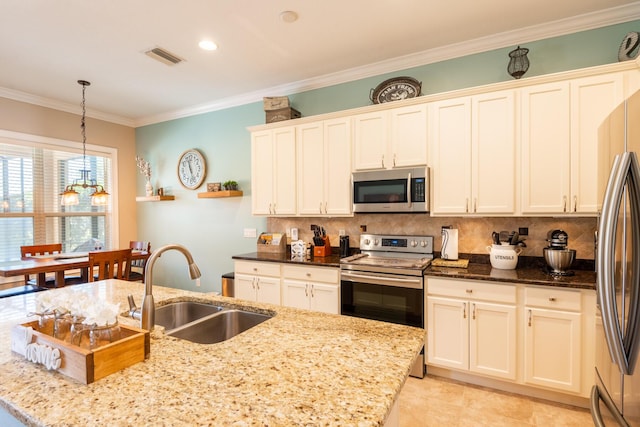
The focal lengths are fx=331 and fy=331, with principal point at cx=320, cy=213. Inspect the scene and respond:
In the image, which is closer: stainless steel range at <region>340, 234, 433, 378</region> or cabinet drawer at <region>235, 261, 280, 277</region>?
stainless steel range at <region>340, 234, 433, 378</region>

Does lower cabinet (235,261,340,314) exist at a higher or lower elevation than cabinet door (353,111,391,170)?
lower

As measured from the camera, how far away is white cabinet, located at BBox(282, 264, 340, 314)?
297 centimetres

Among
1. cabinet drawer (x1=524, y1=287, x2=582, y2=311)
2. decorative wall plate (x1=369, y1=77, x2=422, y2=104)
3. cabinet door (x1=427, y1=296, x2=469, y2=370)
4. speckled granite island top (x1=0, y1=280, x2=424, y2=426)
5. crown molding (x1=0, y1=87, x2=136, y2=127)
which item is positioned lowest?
cabinet door (x1=427, y1=296, x2=469, y2=370)

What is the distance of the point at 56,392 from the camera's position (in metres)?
0.91

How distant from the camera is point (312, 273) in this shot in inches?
121

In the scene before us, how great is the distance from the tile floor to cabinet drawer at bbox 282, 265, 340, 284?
104 cm

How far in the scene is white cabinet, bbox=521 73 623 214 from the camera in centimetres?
229

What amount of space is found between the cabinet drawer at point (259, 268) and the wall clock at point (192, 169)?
1.64 metres

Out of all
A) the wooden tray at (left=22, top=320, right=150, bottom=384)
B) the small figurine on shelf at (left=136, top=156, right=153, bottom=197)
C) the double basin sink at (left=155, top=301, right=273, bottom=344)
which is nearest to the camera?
the wooden tray at (left=22, top=320, right=150, bottom=384)

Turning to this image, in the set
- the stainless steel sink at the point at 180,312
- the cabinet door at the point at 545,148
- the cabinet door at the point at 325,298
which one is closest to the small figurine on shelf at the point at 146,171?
the cabinet door at the point at 325,298

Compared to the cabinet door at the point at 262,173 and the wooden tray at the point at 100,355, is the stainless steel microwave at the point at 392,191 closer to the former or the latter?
the cabinet door at the point at 262,173

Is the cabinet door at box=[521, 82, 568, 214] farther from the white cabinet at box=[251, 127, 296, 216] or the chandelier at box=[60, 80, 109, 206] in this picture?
the chandelier at box=[60, 80, 109, 206]

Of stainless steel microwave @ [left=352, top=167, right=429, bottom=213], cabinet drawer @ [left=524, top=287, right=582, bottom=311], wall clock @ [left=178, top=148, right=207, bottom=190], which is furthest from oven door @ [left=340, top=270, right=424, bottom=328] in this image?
wall clock @ [left=178, top=148, right=207, bottom=190]

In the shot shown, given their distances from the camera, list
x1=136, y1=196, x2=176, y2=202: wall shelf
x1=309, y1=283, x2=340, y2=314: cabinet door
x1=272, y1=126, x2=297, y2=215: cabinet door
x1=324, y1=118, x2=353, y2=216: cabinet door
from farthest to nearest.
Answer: x1=136, y1=196, x2=176, y2=202: wall shelf
x1=272, y1=126, x2=297, y2=215: cabinet door
x1=324, y1=118, x2=353, y2=216: cabinet door
x1=309, y1=283, x2=340, y2=314: cabinet door
